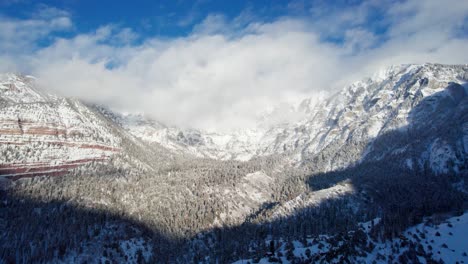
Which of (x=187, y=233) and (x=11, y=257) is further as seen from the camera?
(x=187, y=233)

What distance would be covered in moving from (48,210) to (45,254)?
49943mm

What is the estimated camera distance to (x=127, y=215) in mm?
195500

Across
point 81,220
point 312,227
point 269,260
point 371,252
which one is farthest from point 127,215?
point 371,252

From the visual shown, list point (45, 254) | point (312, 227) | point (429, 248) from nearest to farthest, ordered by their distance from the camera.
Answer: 1. point (429, 248)
2. point (45, 254)
3. point (312, 227)

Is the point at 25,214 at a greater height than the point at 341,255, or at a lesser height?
greater

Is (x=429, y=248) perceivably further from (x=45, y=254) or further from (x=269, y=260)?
(x=45, y=254)

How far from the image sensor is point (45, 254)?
143125mm

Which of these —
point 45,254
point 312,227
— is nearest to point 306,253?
point 312,227

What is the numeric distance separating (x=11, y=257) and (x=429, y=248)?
160 meters

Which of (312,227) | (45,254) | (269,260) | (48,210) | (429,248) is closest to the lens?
(429,248)

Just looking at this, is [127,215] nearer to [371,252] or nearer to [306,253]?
[306,253]

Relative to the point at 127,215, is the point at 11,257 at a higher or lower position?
lower

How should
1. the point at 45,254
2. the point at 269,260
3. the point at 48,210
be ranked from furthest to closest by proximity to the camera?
the point at 48,210
the point at 45,254
the point at 269,260

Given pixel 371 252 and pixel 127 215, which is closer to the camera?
pixel 371 252
